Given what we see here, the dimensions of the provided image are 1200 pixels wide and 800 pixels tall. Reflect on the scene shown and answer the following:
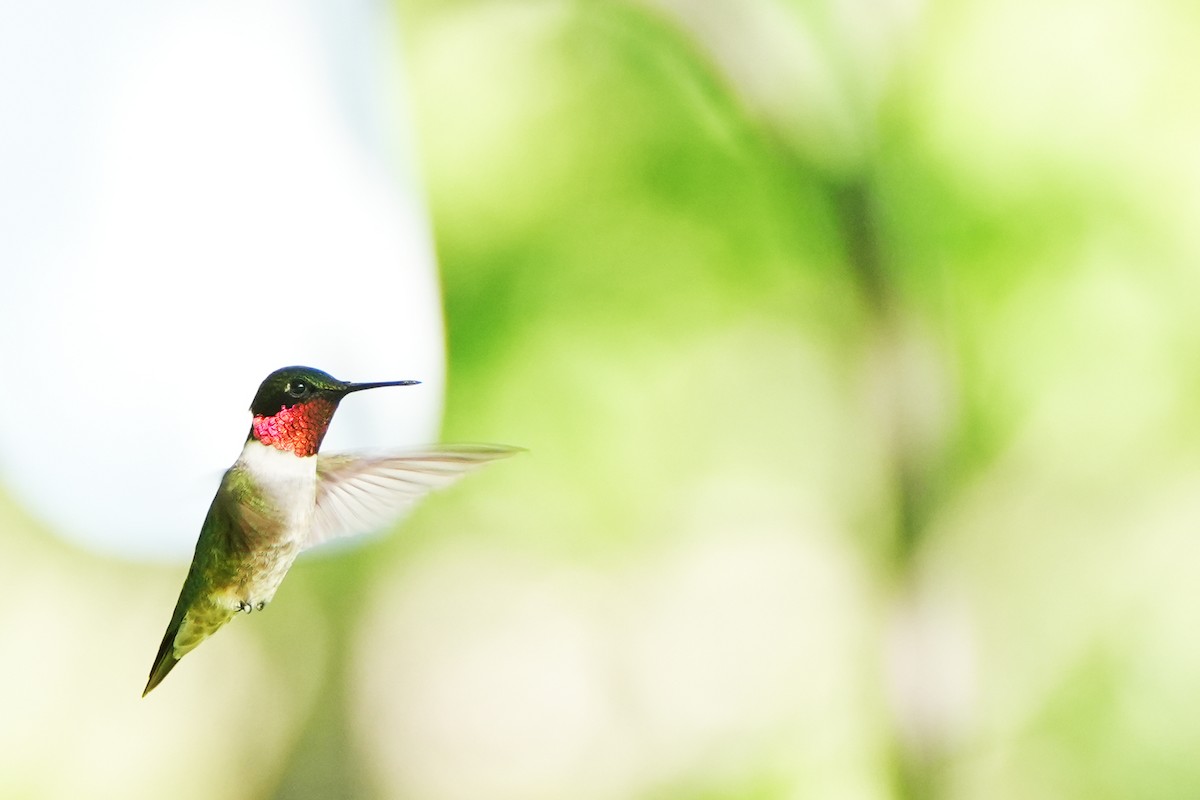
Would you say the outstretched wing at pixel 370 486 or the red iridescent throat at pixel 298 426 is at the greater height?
the red iridescent throat at pixel 298 426

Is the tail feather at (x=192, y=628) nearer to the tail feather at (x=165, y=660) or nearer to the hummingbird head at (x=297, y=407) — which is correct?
the tail feather at (x=165, y=660)

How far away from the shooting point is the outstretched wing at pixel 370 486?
66 cm

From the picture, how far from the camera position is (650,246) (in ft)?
6.51

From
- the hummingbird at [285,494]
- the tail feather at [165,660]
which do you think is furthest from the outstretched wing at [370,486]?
the tail feather at [165,660]

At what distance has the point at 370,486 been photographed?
0.72m

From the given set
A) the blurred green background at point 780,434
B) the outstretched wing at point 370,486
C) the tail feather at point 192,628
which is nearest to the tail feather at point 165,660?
the tail feather at point 192,628

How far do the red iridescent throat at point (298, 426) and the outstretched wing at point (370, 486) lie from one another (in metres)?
0.07

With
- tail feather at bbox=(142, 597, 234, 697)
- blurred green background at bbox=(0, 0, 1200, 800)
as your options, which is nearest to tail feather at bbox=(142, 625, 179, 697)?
tail feather at bbox=(142, 597, 234, 697)

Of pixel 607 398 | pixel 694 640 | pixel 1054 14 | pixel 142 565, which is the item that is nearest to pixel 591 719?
pixel 694 640

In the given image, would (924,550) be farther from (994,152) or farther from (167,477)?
(167,477)

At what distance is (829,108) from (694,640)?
1224 millimetres

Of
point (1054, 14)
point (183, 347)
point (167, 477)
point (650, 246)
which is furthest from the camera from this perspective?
point (650, 246)

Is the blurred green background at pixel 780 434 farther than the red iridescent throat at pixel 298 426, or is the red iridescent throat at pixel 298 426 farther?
the blurred green background at pixel 780 434

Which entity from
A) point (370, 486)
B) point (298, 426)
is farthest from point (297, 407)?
point (370, 486)
